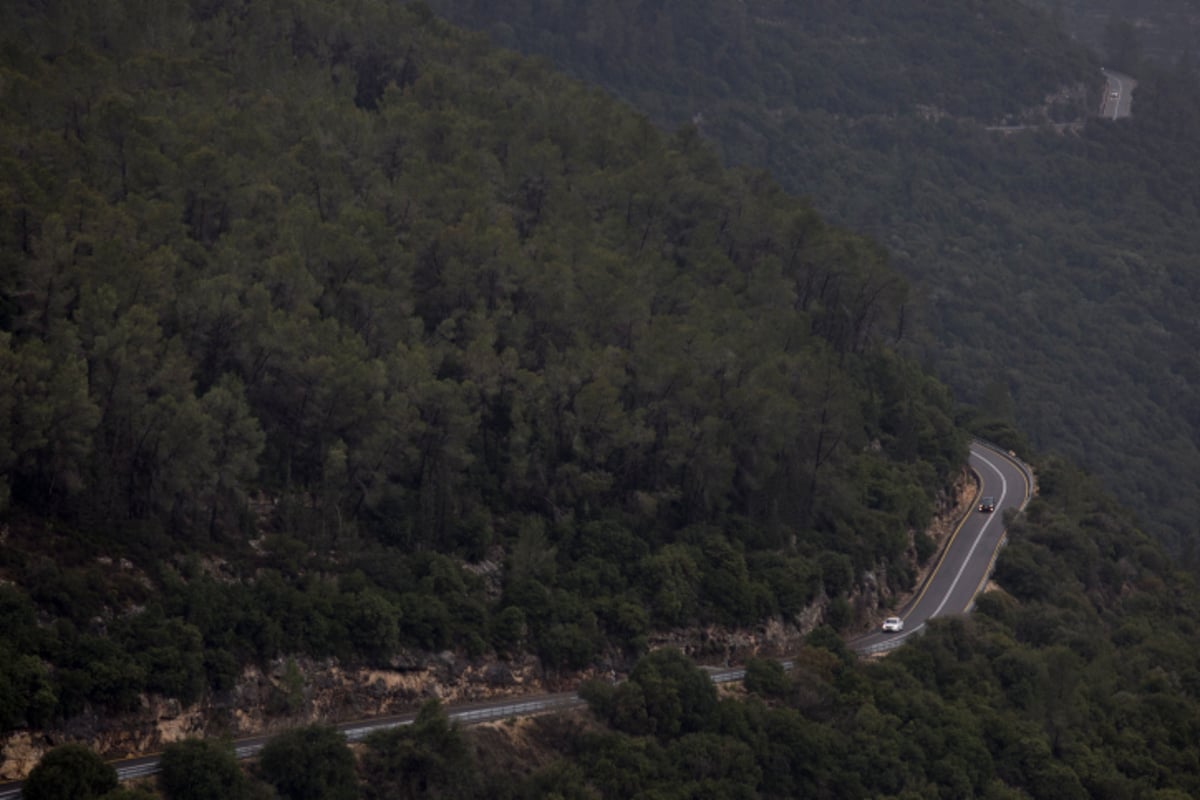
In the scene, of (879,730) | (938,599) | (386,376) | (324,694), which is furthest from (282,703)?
(938,599)

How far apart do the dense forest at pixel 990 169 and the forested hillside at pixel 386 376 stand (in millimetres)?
31019

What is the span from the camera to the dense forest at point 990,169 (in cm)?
12531

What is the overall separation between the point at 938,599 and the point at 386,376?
28963mm

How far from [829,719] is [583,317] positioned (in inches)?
807

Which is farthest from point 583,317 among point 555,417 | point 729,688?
point 729,688

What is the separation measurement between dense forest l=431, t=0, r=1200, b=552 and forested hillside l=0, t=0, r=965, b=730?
31019 mm

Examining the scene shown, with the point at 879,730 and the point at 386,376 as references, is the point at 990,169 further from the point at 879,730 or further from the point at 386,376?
the point at 386,376

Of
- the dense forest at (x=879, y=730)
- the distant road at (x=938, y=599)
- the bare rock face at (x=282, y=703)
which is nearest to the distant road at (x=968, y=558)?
the distant road at (x=938, y=599)

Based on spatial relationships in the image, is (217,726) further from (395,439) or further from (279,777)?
(395,439)

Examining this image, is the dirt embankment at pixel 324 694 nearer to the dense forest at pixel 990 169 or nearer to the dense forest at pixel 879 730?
the dense forest at pixel 879 730

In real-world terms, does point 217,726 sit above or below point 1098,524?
above

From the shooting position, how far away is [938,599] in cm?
7331

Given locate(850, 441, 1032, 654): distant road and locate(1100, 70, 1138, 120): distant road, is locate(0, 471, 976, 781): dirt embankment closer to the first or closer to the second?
locate(850, 441, 1032, 654): distant road

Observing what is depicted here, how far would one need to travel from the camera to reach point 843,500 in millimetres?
71500
